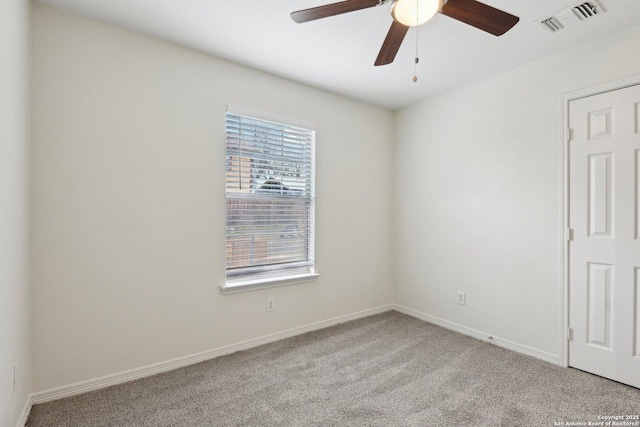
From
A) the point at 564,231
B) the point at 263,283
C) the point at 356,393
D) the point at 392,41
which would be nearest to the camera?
the point at 392,41

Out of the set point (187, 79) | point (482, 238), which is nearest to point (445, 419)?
A: point (482, 238)

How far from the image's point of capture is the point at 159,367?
2.32 meters

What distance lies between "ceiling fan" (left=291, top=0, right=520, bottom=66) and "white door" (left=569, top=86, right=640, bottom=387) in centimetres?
136

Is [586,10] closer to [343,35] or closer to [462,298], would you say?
[343,35]

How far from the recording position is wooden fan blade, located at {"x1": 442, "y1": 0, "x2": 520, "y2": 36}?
Answer: 1.39 m

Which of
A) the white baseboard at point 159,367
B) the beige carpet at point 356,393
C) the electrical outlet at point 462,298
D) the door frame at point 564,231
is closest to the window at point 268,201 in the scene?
the white baseboard at point 159,367

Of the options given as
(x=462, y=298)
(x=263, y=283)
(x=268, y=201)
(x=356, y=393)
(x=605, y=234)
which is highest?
(x=268, y=201)

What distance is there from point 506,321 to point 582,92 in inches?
77.9

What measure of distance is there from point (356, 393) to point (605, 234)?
7.02ft

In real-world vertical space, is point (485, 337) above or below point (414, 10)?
below

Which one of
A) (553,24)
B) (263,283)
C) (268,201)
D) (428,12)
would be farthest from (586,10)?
(263,283)

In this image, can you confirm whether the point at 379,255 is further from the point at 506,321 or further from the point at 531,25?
the point at 531,25

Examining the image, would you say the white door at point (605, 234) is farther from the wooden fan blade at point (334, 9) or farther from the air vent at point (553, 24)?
the wooden fan blade at point (334, 9)

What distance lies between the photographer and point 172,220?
2.38 meters
